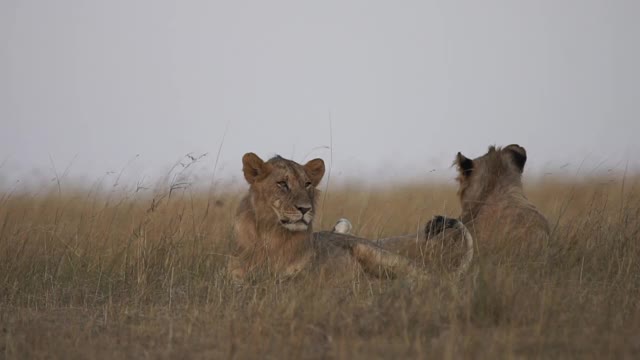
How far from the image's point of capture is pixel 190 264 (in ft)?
23.4

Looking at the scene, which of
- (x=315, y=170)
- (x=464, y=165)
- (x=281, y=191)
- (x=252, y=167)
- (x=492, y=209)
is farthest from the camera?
(x=464, y=165)

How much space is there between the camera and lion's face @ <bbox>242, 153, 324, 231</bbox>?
6465 mm

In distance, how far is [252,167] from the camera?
6785 mm

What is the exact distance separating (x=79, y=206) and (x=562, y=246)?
312 inches

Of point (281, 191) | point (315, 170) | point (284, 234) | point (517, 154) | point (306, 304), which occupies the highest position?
point (517, 154)

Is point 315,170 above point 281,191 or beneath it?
above

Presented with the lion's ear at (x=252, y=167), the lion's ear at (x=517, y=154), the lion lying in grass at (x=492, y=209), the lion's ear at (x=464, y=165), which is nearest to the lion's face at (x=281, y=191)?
the lion's ear at (x=252, y=167)

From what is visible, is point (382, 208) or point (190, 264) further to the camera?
point (382, 208)

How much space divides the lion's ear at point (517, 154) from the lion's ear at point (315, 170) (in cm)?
159

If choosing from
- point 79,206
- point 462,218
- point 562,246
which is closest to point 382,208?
point 79,206

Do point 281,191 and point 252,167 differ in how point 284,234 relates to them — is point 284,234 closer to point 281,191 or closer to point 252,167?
point 281,191

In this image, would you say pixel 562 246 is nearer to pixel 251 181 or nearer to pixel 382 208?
pixel 251 181

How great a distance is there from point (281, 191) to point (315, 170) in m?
0.53

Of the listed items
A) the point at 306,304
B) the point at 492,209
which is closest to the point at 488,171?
the point at 492,209
